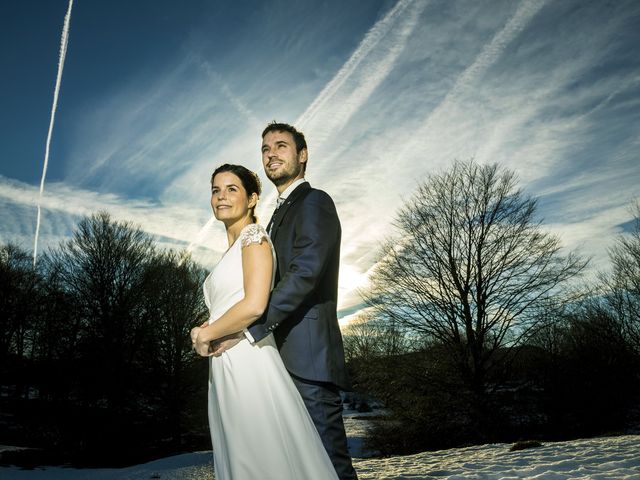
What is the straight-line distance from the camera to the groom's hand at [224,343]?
6.61 ft

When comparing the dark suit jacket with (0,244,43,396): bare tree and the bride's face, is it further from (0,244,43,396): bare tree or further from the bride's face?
(0,244,43,396): bare tree

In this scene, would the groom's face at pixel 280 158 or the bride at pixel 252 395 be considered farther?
the groom's face at pixel 280 158

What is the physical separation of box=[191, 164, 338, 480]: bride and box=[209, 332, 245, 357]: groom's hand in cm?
2

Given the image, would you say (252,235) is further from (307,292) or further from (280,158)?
(280,158)

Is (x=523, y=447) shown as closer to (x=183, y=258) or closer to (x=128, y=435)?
(x=128, y=435)

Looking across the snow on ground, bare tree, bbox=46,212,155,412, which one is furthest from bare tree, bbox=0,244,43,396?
the snow on ground

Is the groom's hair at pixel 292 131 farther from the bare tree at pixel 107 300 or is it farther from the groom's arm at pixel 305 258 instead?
the bare tree at pixel 107 300

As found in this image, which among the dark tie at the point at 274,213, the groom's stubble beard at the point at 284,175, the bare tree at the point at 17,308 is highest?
the bare tree at the point at 17,308

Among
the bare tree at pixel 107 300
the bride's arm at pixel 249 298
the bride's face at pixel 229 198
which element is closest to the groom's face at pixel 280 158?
the bride's face at pixel 229 198

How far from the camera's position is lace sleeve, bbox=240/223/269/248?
2.04 meters

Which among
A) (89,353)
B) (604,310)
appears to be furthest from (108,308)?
(604,310)

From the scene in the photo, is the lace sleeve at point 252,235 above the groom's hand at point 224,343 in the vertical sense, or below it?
above

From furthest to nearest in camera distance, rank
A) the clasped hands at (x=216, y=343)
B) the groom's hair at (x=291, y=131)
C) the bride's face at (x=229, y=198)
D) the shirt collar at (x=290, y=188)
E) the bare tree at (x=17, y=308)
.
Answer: the bare tree at (x=17, y=308) < the groom's hair at (x=291, y=131) < the shirt collar at (x=290, y=188) < the bride's face at (x=229, y=198) < the clasped hands at (x=216, y=343)

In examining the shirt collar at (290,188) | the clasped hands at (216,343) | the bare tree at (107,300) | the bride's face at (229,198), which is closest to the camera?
the clasped hands at (216,343)
